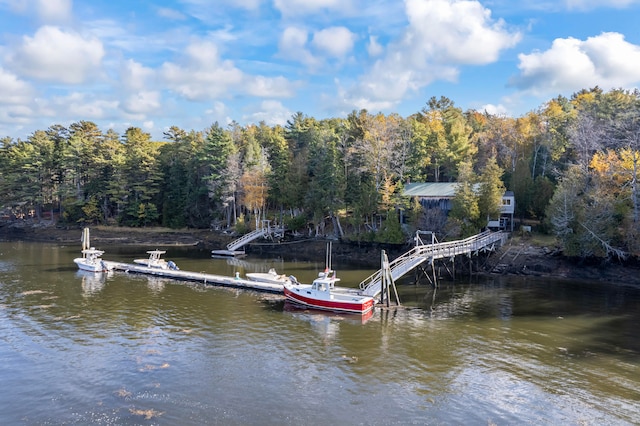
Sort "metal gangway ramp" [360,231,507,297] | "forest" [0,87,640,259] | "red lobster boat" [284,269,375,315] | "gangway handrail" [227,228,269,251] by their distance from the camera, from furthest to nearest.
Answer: "gangway handrail" [227,228,269,251] < "forest" [0,87,640,259] < "metal gangway ramp" [360,231,507,297] < "red lobster boat" [284,269,375,315]

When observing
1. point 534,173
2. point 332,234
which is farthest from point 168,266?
point 534,173

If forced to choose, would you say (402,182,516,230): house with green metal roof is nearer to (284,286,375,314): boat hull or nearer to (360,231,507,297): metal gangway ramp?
(360,231,507,297): metal gangway ramp

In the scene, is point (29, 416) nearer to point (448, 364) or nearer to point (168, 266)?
point (448, 364)

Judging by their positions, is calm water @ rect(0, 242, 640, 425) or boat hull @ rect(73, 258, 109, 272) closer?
calm water @ rect(0, 242, 640, 425)

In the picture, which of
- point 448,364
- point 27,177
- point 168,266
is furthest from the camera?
point 27,177

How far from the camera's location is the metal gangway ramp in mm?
→ 36222

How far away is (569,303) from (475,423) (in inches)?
860

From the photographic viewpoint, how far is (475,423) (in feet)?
59.3

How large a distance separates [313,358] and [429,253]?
812 inches

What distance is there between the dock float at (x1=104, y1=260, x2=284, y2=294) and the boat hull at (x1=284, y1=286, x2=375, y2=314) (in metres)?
4.40

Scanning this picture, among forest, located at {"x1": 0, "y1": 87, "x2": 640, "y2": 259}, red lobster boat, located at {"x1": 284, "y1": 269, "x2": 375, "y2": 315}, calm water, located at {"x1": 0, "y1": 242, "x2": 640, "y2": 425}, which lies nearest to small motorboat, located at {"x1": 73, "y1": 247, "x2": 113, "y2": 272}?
calm water, located at {"x1": 0, "y1": 242, "x2": 640, "y2": 425}

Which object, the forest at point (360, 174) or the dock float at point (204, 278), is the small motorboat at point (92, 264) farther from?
the forest at point (360, 174)

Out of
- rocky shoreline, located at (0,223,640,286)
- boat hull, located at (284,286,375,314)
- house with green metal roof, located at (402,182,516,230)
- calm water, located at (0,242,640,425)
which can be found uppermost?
house with green metal roof, located at (402,182,516,230)

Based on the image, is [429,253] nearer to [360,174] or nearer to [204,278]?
[204,278]
